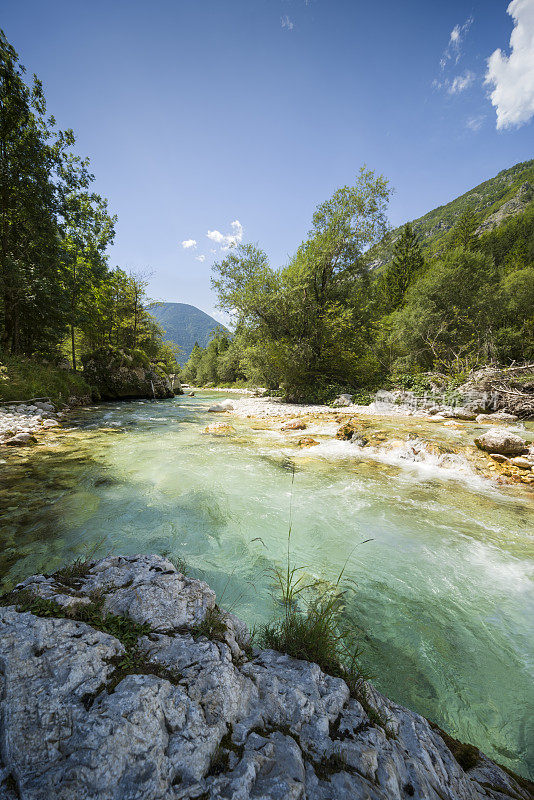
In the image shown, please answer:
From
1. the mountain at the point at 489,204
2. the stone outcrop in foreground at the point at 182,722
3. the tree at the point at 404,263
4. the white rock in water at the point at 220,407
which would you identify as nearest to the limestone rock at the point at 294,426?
the white rock in water at the point at 220,407

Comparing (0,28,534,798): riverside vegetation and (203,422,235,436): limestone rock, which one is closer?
(0,28,534,798): riverside vegetation

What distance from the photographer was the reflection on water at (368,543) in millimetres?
2275

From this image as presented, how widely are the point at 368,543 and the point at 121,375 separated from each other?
66.6 feet

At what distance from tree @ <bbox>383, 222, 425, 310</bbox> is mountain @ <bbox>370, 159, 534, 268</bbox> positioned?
16.7 metres

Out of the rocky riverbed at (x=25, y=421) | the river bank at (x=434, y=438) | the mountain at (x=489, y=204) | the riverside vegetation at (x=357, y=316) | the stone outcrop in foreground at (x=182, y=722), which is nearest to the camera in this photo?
the stone outcrop in foreground at (x=182, y=722)

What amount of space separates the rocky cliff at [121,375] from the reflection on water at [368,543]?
12691 millimetres

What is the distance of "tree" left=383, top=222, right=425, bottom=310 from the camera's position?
123 feet

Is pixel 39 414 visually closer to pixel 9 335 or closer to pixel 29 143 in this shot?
pixel 9 335

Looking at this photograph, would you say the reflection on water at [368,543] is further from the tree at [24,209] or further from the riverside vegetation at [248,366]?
the tree at [24,209]

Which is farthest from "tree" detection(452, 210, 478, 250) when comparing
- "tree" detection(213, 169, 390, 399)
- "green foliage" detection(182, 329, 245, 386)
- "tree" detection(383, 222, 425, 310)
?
"green foliage" detection(182, 329, 245, 386)

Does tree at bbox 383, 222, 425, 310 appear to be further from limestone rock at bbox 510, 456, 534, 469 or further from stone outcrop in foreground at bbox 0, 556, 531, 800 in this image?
stone outcrop in foreground at bbox 0, 556, 531, 800

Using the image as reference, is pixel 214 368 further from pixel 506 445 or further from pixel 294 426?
pixel 506 445

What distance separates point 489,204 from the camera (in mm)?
102375

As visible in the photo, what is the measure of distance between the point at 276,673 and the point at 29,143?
20.5 meters
